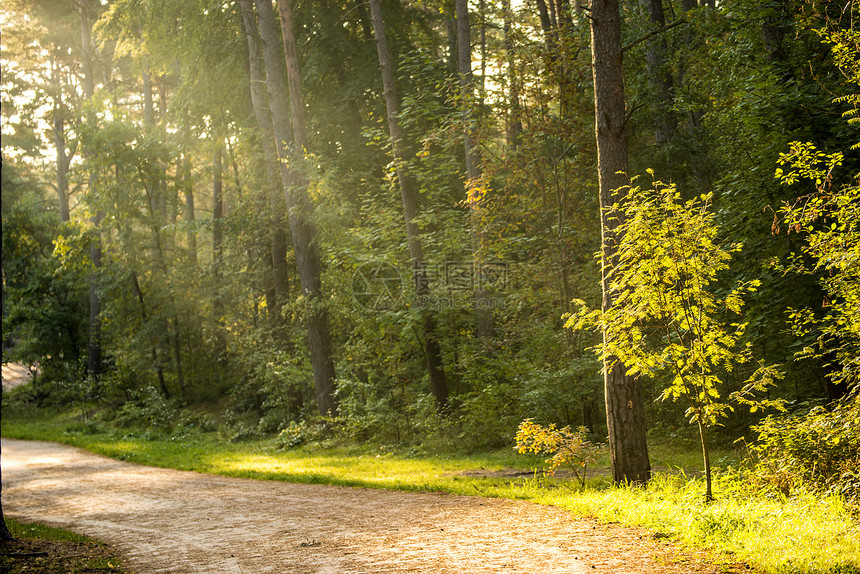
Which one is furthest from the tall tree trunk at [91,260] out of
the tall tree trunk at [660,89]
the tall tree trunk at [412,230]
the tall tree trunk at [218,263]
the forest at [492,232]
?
the tall tree trunk at [660,89]


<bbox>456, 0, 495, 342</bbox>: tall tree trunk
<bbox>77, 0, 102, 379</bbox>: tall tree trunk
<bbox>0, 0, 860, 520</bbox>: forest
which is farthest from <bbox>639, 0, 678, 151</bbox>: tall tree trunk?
<bbox>77, 0, 102, 379</bbox>: tall tree trunk

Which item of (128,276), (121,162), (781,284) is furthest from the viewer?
(128,276)

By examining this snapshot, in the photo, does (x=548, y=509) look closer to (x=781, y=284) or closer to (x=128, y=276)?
(x=781, y=284)

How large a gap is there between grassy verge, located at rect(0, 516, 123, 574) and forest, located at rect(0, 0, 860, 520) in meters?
5.03

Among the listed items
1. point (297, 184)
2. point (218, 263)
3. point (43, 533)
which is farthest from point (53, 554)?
point (218, 263)

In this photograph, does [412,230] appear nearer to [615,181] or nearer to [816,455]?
[615,181]

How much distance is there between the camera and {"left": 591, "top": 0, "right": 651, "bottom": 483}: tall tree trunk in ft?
27.2

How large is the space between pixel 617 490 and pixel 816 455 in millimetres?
2086

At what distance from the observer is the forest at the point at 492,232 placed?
738cm

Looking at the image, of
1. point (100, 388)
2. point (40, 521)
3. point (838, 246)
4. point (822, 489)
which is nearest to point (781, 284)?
point (838, 246)

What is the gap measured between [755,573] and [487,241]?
946cm

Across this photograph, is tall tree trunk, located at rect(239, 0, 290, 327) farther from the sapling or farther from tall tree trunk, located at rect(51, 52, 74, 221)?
tall tree trunk, located at rect(51, 52, 74, 221)

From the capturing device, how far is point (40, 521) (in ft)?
29.9

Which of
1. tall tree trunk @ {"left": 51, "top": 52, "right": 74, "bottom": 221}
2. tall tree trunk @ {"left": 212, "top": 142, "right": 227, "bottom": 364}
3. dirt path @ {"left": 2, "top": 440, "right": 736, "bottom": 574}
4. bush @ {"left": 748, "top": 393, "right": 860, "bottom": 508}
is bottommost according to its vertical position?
dirt path @ {"left": 2, "top": 440, "right": 736, "bottom": 574}
